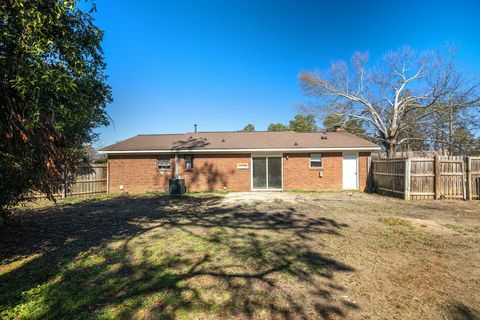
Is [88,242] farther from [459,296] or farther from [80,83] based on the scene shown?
[459,296]

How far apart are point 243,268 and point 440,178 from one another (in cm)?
1145

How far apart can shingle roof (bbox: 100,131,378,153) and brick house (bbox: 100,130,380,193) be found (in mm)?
63

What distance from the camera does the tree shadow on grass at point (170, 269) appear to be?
9.85ft

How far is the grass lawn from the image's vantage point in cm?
298

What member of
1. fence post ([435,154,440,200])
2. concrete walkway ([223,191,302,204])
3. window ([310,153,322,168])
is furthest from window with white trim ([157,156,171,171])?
fence post ([435,154,440,200])

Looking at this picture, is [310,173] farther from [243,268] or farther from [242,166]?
[243,268]

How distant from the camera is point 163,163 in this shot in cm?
1543

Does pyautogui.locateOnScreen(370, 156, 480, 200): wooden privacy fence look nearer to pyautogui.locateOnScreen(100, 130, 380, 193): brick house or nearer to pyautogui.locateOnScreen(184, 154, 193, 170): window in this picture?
pyautogui.locateOnScreen(100, 130, 380, 193): brick house

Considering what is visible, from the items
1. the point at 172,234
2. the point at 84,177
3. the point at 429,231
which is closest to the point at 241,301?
the point at 172,234

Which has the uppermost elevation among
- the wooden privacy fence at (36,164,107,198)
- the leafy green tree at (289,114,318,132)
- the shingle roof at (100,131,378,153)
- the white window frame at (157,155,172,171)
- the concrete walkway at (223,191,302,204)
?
the leafy green tree at (289,114,318,132)

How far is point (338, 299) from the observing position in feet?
10.4

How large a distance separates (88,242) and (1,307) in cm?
261

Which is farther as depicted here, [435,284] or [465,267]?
[465,267]

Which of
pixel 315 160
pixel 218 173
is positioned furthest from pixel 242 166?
pixel 315 160
